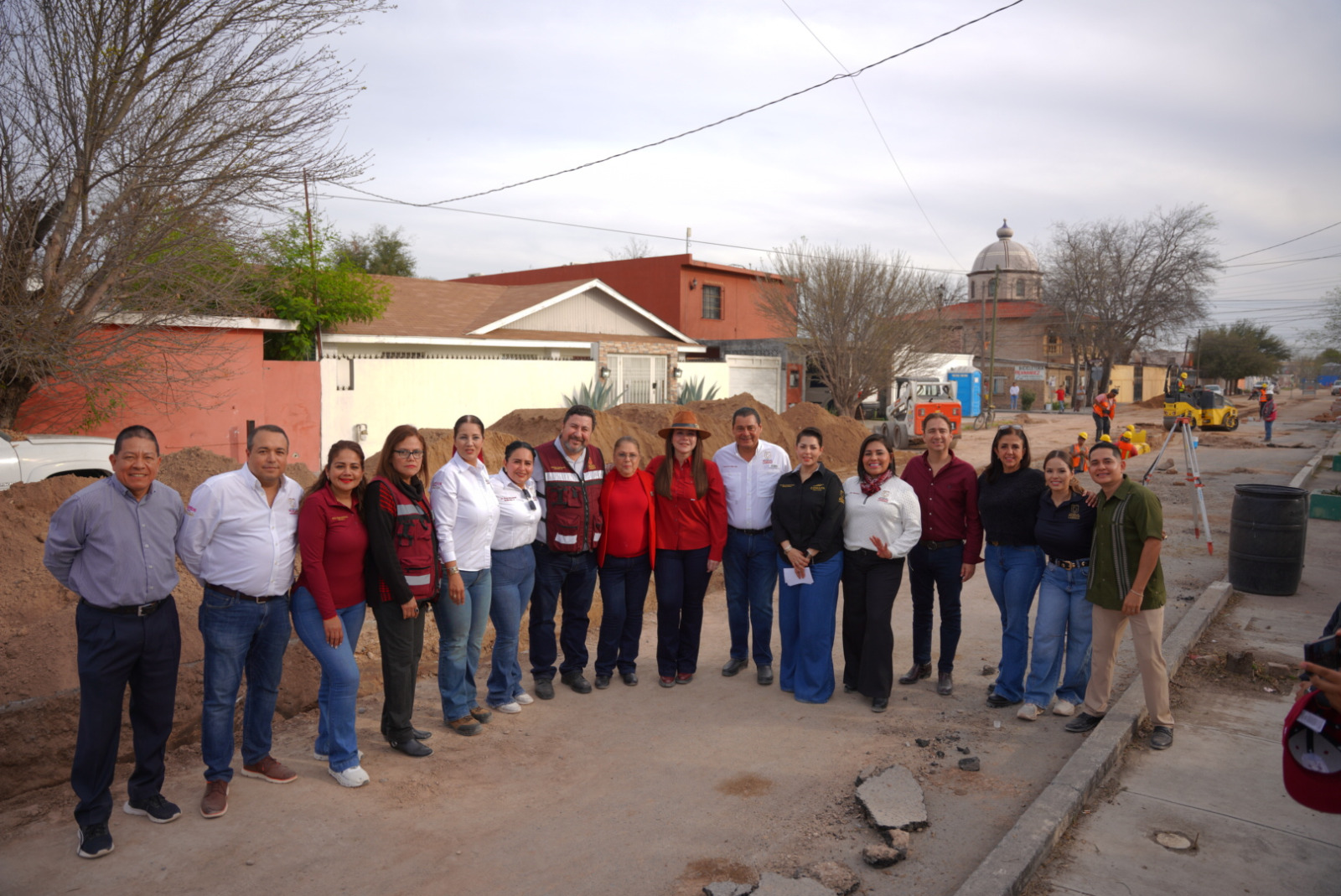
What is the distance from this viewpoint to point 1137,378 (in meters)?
57.5

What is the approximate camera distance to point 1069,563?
5.17 metres

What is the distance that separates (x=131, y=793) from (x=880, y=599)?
4.29 meters

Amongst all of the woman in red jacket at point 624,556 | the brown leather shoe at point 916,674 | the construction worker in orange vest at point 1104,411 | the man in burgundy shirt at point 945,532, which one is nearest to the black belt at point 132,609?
the woman in red jacket at point 624,556

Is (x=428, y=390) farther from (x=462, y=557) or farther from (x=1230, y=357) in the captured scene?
(x=1230, y=357)

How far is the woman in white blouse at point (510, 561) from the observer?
17.1ft

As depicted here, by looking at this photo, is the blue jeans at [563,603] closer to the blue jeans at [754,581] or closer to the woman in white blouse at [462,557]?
the woman in white blouse at [462,557]

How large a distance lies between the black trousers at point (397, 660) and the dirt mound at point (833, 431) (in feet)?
50.2

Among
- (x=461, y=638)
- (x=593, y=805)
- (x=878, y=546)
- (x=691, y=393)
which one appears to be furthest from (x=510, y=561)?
(x=691, y=393)

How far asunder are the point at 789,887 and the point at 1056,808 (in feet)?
→ 4.88

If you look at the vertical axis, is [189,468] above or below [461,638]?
above

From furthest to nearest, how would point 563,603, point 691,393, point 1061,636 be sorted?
point 691,393 → point 563,603 → point 1061,636

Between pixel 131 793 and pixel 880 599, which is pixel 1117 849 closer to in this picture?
pixel 880 599

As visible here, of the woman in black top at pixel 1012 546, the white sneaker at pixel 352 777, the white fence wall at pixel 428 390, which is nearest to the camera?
the white sneaker at pixel 352 777

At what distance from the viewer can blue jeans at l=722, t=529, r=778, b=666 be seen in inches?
232
